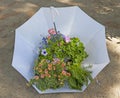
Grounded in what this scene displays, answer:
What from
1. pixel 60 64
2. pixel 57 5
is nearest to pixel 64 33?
pixel 60 64

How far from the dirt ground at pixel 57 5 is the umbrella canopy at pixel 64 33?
11 cm

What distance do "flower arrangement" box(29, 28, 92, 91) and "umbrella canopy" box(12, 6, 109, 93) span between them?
0.07 metres

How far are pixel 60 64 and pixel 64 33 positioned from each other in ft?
1.40

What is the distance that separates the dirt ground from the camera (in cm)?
221

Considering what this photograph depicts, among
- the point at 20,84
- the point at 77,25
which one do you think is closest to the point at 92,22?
the point at 77,25

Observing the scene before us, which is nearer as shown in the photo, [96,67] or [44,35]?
[96,67]

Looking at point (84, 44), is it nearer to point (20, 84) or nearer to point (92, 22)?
point (92, 22)

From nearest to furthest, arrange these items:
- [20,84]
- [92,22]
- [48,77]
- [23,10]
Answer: [48,77]
[20,84]
[92,22]
[23,10]

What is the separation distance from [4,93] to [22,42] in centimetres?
43

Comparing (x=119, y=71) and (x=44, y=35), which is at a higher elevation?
(x=44, y=35)

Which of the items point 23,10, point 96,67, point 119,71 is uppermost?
point 96,67

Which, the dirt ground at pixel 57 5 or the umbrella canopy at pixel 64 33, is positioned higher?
the umbrella canopy at pixel 64 33

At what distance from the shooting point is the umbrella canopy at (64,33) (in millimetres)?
2242

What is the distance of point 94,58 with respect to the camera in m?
2.29
